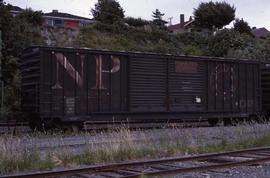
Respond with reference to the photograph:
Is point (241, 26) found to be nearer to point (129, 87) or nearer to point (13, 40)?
point (13, 40)

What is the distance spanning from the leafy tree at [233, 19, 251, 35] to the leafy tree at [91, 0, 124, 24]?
41.4 feet

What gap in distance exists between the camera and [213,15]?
181 feet

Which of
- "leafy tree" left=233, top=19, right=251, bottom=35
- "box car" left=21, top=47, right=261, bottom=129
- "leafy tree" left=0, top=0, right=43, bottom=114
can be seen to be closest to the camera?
"box car" left=21, top=47, right=261, bottom=129

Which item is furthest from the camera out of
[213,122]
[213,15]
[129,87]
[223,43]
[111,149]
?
[213,15]

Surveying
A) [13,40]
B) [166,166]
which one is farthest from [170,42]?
[166,166]

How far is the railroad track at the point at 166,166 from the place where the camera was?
9.52 meters

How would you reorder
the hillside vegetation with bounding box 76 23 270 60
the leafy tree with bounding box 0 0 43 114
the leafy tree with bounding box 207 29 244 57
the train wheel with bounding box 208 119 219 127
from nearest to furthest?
the train wheel with bounding box 208 119 219 127
the leafy tree with bounding box 0 0 43 114
the hillside vegetation with bounding box 76 23 270 60
the leafy tree with bounding box 207 29 244 57

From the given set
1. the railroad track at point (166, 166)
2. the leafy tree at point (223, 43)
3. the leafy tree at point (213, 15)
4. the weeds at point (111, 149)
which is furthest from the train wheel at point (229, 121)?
the leafy tree at point (213, 15)

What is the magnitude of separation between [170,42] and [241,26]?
1649 cm

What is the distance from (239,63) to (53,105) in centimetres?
1025

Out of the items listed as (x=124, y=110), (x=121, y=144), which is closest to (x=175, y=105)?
(x=124, y=110)

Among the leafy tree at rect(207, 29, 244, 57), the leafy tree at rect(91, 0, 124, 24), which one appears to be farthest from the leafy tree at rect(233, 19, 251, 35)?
the leafy tree at rect(91, 0, 124, 24)

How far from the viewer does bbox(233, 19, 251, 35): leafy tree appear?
181 feet

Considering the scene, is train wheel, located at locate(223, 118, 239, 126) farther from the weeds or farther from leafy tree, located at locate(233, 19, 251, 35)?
leafy tree, located at locate(233, 19, 251, 35)
